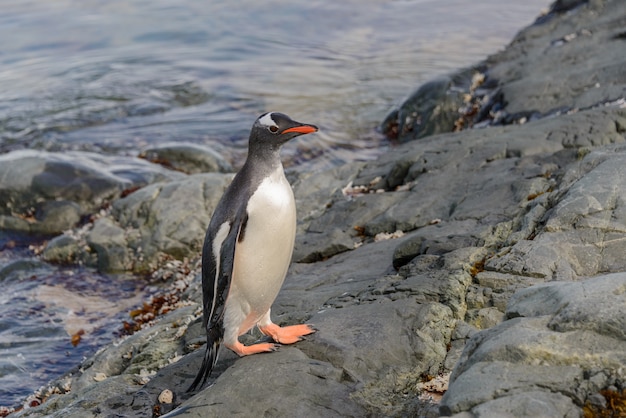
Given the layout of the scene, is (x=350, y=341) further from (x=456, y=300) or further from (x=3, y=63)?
(x=3, y=63)

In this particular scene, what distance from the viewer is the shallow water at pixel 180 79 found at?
11102mm

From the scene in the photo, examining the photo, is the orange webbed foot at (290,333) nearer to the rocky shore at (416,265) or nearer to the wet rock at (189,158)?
the rocky shore at (416,265)

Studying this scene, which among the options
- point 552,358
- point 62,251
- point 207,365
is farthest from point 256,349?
point 62,251

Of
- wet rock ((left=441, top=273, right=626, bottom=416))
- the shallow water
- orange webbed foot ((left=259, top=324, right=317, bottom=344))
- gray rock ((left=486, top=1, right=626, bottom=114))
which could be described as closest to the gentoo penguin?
orange webbed foot ((left=259, top=324, right=317, bottom=344))

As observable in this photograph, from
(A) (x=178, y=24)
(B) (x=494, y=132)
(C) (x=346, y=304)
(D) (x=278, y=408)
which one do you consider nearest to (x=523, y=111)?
(B) (x=494, y=132)

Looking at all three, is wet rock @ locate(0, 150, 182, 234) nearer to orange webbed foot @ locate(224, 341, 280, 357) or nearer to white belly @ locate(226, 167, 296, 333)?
white belly @ locate(226, 167, 296, 333)

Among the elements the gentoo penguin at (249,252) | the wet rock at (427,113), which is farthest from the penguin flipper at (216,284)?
the wet rock at (427,113)

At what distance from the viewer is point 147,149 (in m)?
16.0

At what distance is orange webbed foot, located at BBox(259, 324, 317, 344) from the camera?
5555 mm

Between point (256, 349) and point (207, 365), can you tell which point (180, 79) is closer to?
point (207, 365)

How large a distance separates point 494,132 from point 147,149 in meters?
7.89

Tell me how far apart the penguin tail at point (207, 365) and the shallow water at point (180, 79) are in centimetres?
392

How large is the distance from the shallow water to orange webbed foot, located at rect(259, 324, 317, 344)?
168 inches

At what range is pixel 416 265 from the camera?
6543 mm
